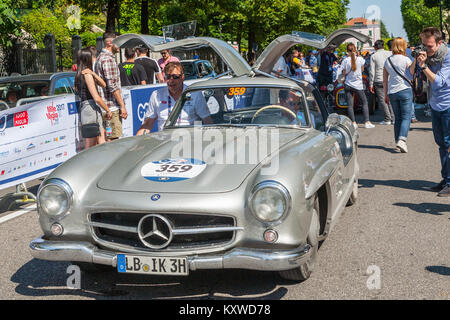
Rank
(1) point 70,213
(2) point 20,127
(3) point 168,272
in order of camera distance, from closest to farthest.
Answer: (3) point 168,272
(1) point 70,213
(2) point 20,127

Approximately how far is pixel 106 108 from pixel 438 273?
484cm

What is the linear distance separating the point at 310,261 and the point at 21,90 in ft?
21.7

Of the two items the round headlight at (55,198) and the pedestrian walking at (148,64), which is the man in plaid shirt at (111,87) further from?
the round headlight at (55,198)

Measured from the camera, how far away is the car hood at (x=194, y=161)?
395cm

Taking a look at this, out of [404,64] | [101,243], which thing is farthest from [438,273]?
[404,64]

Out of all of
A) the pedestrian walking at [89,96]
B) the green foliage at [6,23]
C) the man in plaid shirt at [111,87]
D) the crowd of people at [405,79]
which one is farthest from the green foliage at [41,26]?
the pedestrian walking at [89,96]

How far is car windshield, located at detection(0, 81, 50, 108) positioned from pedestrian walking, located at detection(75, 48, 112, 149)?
1.76 m

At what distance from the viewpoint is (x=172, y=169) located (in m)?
4.16

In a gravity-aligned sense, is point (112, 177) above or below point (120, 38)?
below

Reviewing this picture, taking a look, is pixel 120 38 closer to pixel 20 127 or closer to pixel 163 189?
pixel 20 127

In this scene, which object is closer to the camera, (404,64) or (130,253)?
(130,253)

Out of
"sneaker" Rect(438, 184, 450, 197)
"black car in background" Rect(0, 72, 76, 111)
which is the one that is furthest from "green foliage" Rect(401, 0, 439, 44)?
"sneaker" Rect(438, 184, 450, 197)

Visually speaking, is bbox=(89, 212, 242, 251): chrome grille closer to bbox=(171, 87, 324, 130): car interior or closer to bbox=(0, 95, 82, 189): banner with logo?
bbox=(171, 87, 324, 130): car interior

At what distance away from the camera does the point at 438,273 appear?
14.4ft
